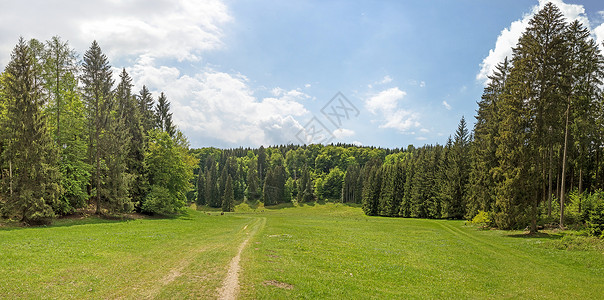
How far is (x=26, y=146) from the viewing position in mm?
28359

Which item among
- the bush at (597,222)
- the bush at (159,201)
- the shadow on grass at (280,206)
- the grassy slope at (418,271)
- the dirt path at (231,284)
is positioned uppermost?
the bush at (597,222)

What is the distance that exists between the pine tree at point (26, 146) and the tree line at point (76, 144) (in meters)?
0.07

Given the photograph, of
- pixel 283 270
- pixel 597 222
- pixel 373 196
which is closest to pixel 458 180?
pixel 373 196

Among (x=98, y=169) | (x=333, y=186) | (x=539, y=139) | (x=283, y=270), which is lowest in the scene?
(x=333, y=186)

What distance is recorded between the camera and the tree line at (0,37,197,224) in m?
28.2

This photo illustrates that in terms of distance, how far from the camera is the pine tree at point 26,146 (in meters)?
27.7

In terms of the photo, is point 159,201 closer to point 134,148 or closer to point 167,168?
point 167,168

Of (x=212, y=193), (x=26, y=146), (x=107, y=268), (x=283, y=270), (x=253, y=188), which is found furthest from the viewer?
(x=253, y=188)

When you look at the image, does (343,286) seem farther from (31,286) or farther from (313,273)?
(31,286)

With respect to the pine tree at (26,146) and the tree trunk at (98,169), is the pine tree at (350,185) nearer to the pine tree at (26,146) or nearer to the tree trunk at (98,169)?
the tree trunk at (98,169)

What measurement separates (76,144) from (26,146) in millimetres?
8813

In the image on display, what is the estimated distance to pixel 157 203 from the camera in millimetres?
43219

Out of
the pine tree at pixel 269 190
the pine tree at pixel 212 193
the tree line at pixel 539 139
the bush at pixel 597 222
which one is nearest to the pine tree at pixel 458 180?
the tree line at pixel 539 139

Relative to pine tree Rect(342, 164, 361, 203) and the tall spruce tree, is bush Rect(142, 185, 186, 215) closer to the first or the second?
the tall spruce tree
